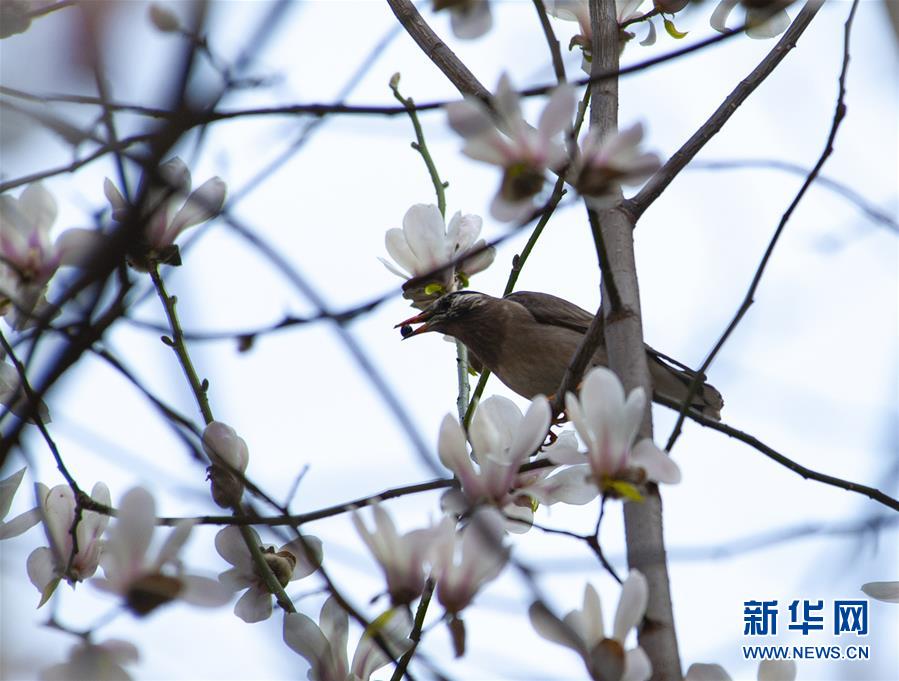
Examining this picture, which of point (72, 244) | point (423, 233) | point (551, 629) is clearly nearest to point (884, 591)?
point (551, 629)

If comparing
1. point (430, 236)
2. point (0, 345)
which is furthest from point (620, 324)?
point (0, 345)

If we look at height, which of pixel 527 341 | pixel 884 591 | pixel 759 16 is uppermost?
pixel 527 341

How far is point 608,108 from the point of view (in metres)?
2.86

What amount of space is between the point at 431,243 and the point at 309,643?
1.22 meters

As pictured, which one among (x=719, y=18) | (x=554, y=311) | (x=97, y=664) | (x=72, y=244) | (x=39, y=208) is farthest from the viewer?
(x=554, y=311)

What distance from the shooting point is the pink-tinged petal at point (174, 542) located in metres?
1.66

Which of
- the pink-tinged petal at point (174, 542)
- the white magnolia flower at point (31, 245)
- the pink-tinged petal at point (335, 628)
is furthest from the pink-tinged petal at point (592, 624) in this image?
the white magnolia flower at point (31, 245)

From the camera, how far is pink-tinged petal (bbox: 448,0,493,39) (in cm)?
194

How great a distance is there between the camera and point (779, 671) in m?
1.89

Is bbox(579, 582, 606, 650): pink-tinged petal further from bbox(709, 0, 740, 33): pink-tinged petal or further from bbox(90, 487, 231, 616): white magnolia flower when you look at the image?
bbox(709, 0, 740, 33): pink-tinged petal

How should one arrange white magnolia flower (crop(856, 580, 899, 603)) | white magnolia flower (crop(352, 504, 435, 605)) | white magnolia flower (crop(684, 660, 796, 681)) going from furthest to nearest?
white magnolia flower (crop(856, 580, 899, 603)) < white magnolia flower (crop(684, 660, 796, 681)) < white magnolia flower (crop(352, 504, 435, 605))

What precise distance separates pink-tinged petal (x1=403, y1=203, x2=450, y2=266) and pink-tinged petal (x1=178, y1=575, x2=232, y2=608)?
135 cm

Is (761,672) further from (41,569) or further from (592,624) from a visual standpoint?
(41,569)

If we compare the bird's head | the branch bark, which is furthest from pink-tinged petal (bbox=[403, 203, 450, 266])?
the bird's head
